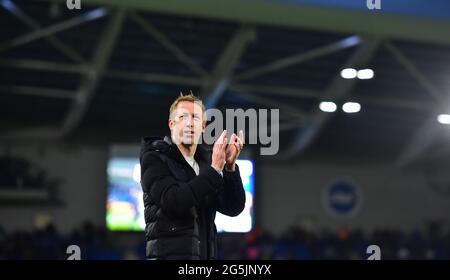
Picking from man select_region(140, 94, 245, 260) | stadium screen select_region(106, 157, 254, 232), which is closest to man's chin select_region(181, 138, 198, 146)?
man select_region(140, 94, 245, 260)

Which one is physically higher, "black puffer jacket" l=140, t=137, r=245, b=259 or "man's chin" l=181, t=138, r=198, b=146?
"man's chin" l=181, t=138, r=198, b=146

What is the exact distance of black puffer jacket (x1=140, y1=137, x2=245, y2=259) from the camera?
8.15ft

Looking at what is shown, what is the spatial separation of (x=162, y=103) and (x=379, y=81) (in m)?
3.70

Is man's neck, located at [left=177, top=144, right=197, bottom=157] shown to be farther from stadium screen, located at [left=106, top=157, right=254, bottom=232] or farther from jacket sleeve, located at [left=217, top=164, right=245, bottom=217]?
stadium screen, located at [left=106, top=157, right=254, bottom=232]

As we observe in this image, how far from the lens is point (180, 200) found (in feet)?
8.12

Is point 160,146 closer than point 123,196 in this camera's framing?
Yes

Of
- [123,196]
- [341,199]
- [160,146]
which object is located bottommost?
[160,146]

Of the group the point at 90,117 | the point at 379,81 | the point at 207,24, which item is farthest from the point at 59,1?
the point at 379,81

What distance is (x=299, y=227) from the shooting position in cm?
1588

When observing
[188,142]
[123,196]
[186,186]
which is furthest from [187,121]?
[123,196]

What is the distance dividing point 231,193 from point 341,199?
1411 cm

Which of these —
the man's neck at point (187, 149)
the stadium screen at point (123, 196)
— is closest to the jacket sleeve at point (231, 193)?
the man's neck at point (187, 149)

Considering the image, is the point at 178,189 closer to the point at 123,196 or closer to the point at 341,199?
the point at 123,196
